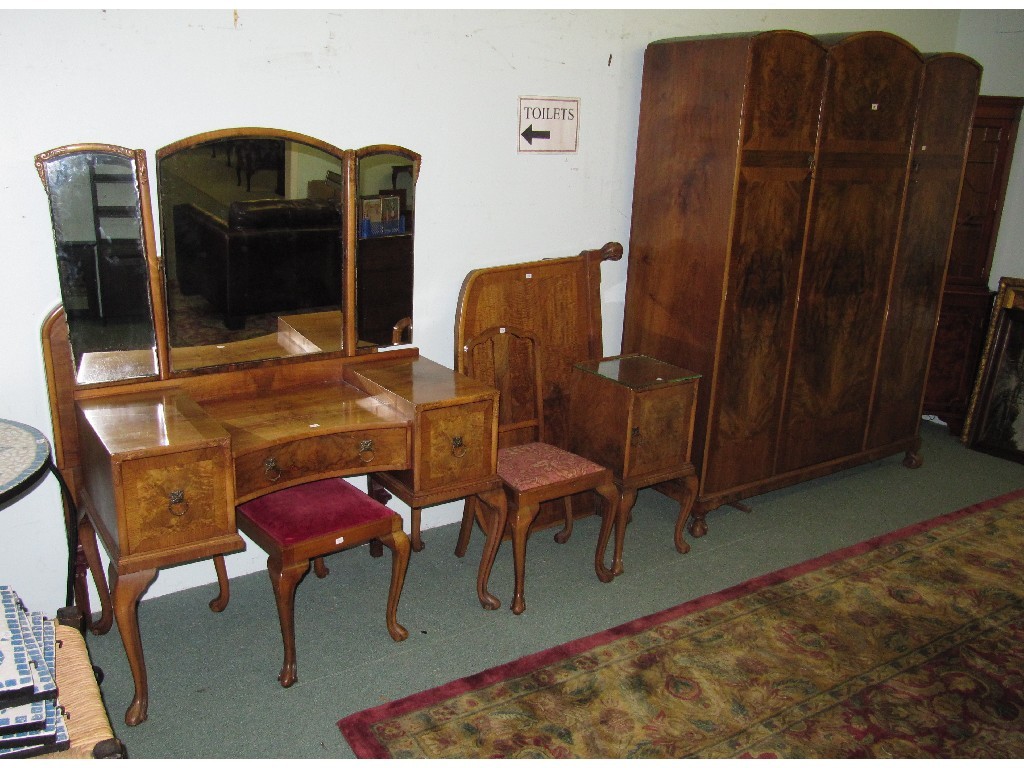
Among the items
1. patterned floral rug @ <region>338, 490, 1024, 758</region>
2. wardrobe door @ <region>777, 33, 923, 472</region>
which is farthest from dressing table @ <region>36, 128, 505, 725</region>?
wardrobe door @ <region>777, 33, 923, 472</region>

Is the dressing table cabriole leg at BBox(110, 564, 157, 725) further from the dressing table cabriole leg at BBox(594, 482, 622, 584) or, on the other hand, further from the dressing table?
the dressing table cabriole leg at BBox(594, 482, 622, 584)

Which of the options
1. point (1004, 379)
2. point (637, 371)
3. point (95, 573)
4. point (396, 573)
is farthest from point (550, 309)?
point (1004, 379)

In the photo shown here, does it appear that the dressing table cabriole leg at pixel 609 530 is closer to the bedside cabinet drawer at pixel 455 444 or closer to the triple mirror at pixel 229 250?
the bedside cabinet drawer at pixel 455 444

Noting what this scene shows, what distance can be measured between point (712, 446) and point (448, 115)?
5.34 ft

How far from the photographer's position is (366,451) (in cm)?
253

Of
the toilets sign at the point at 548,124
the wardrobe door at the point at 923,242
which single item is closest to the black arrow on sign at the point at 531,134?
the toilets sign at the point at 548,124

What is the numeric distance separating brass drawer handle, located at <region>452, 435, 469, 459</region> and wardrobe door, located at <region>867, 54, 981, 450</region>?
226cm

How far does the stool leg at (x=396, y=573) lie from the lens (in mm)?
2631

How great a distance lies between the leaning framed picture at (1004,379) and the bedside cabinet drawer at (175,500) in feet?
12.7

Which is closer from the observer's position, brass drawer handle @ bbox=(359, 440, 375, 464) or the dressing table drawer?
the dressing table drawer

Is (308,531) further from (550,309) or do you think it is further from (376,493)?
(550,309)

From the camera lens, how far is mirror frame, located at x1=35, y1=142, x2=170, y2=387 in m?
2.29

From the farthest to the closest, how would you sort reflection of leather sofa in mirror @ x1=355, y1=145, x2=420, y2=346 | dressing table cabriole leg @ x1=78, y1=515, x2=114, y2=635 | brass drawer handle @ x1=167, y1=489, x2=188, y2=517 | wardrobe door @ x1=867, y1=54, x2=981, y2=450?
1. wardrobe door @ x1=867, y1=54, x2=981, y2=450
2. reflection of leather sofa in mirror @ x1=355, y1=145, x2=420, y2=346
3. dressing table cabriole leg @ x1=78, y1=515, x2=114, y2=635
4. brass drawer handle @ x1=167, y1=489, x2=188, y2=517

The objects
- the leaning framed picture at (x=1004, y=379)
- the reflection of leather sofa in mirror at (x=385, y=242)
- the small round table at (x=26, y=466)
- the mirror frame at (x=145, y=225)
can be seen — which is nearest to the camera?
the small round table at (x=26, y=466)
